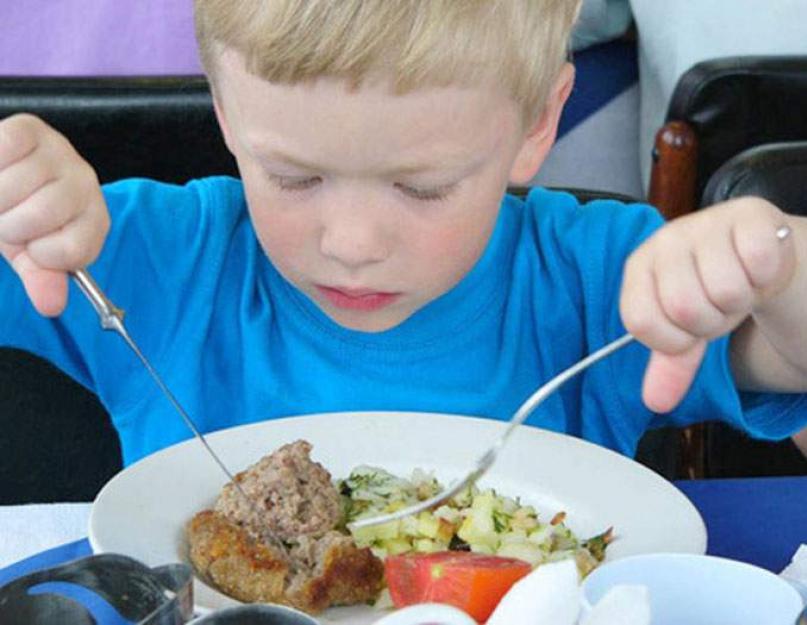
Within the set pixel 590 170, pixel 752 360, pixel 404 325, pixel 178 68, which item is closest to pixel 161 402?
pixel 404 325

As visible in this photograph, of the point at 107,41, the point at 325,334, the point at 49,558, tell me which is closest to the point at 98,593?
the point at 49,558

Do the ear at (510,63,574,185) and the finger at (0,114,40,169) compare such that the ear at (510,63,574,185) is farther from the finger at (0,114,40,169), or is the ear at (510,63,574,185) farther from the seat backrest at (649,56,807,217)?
the seat backrest at (649,56,807,217)

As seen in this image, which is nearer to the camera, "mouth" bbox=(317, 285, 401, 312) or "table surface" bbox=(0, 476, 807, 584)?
"table surface" bbox=(0, 476, 807, 584)

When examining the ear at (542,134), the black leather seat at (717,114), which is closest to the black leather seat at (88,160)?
the ear at (542,134)

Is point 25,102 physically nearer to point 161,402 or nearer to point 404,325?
point 161,402

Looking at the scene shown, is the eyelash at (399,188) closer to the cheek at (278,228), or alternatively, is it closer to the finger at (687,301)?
the cheek at (278,228)

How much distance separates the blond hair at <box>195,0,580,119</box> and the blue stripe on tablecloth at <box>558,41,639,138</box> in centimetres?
216

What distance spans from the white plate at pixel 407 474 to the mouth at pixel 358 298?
0.30 feet

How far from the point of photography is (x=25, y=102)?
1.45 meters

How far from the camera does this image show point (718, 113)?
227cm

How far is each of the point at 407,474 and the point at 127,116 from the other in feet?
1.65

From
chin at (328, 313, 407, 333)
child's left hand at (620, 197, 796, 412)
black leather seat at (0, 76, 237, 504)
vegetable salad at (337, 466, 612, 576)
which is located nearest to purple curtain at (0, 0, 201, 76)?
black leather seat at (0, 76, 237, 504)

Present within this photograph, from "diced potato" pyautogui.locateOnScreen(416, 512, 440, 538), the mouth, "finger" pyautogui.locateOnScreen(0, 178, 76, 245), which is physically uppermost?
"finger" pyautogui.locateOnScreen(0, 178, 76, 245)

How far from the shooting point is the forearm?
1.21 meters
